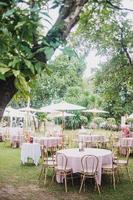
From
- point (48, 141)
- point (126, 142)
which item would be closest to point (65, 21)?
point (48, 141)

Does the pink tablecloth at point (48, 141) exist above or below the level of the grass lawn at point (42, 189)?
above

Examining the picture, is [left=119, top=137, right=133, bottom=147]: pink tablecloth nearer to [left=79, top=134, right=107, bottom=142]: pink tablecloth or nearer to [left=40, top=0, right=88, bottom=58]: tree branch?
[left=79, top=134, right=107, bottom=142]: pink tablecloth

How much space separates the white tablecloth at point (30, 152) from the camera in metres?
10.7

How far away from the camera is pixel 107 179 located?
8.50m

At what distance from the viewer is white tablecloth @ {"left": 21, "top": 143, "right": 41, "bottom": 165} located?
10.7 metres

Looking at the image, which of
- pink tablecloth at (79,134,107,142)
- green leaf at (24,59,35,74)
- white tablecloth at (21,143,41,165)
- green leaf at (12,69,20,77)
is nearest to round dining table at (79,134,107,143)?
pink tablecloth at (79,134,107,142)

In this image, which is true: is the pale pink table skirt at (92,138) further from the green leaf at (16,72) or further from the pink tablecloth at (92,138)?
the green leaf at (16,72)

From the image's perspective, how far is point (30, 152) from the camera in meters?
10.9

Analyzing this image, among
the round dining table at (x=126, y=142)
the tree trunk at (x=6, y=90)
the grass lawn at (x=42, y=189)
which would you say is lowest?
the grass lawn at (x=42, y=189)

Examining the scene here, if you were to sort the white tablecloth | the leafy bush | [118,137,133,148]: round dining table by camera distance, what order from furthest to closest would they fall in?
the leafy bush, [118,137,133,148]: round dining table, the white tablecloth

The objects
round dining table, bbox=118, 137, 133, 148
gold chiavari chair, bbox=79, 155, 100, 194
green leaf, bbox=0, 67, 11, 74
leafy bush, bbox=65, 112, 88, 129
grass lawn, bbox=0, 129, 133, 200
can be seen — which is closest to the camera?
green leaf, bbox=0, 67, 11, 74

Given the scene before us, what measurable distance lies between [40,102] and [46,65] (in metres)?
35.9

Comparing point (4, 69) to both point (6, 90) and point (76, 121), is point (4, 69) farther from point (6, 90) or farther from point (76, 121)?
point (76, 121)

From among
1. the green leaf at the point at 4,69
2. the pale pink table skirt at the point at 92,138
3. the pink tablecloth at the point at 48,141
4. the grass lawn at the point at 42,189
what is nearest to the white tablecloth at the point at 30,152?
the grass lawn at the point at 42,189
